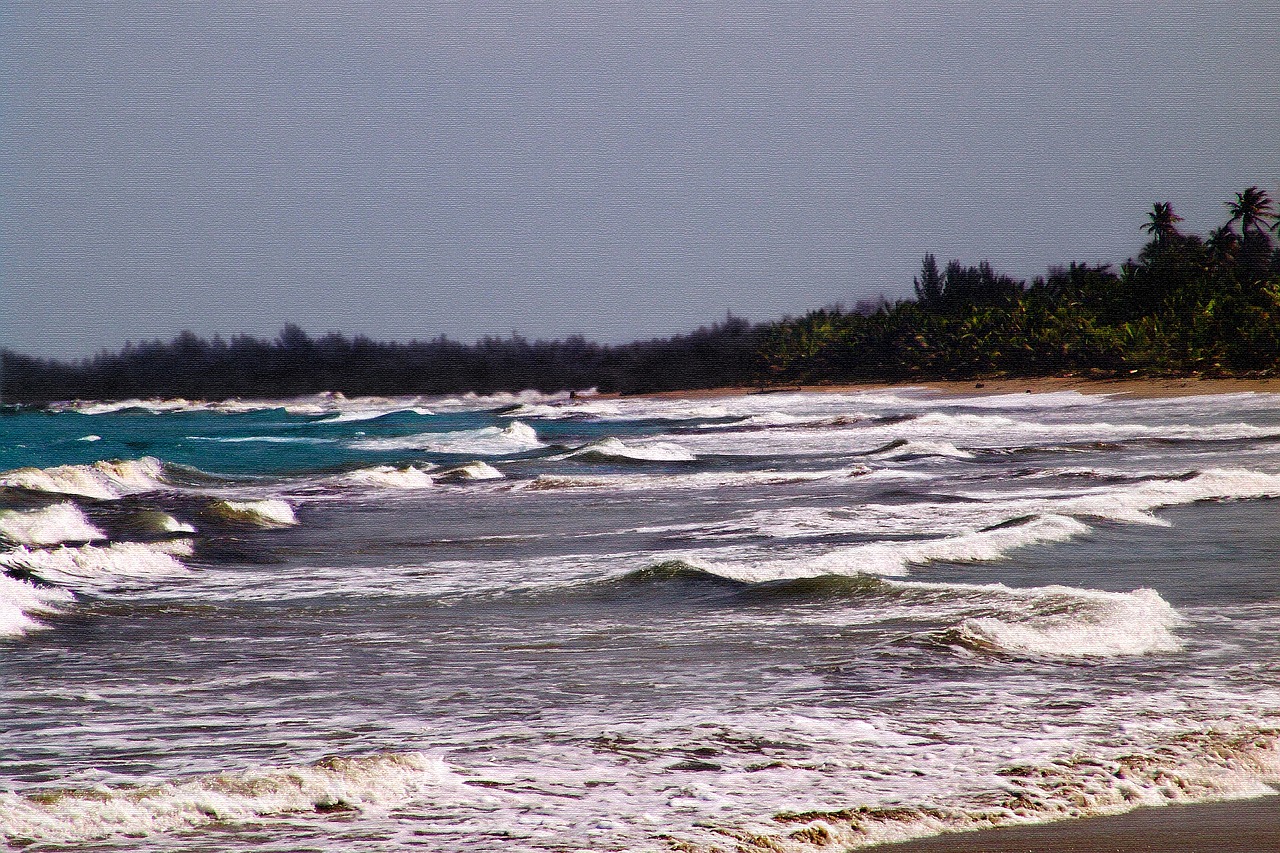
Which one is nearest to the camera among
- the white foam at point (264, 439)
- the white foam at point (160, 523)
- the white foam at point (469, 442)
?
the white foam at point (160, 523)

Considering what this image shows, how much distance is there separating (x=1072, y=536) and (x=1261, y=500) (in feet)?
13.6

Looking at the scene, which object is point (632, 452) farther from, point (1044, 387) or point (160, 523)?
point (1044, 387)

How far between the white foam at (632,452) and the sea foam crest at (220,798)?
77.7ft

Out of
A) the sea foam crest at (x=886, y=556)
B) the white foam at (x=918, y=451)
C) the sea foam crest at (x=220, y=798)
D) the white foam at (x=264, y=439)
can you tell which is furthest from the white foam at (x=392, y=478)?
the white foam at (x=264, y=439)

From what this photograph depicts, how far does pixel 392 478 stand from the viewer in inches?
922

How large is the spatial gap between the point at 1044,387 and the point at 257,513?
54135mm

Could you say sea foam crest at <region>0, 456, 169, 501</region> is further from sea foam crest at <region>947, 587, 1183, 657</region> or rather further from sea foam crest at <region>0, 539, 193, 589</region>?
sea foam crest at <region>947, 587, 1183, 657</region>

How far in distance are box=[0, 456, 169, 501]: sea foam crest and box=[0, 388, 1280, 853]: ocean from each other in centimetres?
710

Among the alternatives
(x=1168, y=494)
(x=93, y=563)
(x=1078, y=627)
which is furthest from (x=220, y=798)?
(x=1168, y=494)

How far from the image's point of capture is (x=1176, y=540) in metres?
10.9

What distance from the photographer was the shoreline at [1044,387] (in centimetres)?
4803

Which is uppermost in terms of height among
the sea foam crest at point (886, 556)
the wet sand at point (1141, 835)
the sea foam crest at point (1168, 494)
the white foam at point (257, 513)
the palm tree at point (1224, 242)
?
the palm tree at point (1224, 242)

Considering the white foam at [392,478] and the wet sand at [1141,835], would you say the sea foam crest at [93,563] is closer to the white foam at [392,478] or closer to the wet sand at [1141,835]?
the wet sand at [1141,835]

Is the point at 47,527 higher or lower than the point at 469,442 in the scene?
higher
